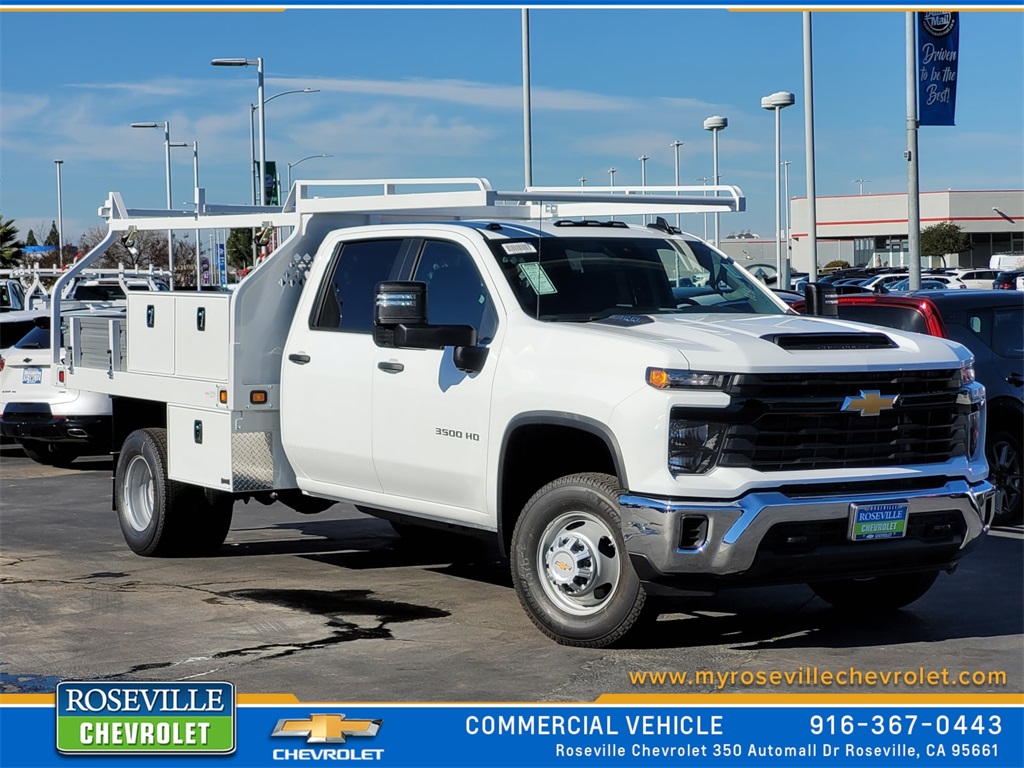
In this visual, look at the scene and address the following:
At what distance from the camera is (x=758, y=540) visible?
6.78m

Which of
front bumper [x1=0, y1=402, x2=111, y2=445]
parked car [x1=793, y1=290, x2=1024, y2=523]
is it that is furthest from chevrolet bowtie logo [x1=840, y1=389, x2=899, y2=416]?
front bumper [x1=0, y1=402, x2=111, y2=445]

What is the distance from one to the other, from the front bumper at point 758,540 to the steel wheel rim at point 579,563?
35 centimetres

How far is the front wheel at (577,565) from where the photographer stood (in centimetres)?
712

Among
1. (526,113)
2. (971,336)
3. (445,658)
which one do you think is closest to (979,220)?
(526,113)

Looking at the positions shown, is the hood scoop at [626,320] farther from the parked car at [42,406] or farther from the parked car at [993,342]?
the parked car at [42,406]

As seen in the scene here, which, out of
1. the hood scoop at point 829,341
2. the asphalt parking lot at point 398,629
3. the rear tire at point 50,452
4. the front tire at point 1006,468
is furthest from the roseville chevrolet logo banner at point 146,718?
the rear tire at point 50,452

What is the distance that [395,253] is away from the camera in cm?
872

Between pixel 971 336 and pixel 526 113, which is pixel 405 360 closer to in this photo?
pixel 971 336

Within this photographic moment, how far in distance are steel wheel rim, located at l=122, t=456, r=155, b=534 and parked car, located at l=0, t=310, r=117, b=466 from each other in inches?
190

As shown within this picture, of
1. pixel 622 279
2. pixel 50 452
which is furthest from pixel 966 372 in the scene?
pixel 50 452

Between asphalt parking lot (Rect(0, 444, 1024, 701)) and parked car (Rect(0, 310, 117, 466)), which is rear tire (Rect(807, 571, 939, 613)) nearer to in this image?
asphalt parking lot (Rect(0, 444, 1024, 701))

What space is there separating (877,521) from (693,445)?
972mm

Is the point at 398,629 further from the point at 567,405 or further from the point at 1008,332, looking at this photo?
the point at 1008,332

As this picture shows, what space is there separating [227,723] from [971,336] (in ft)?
24.6
